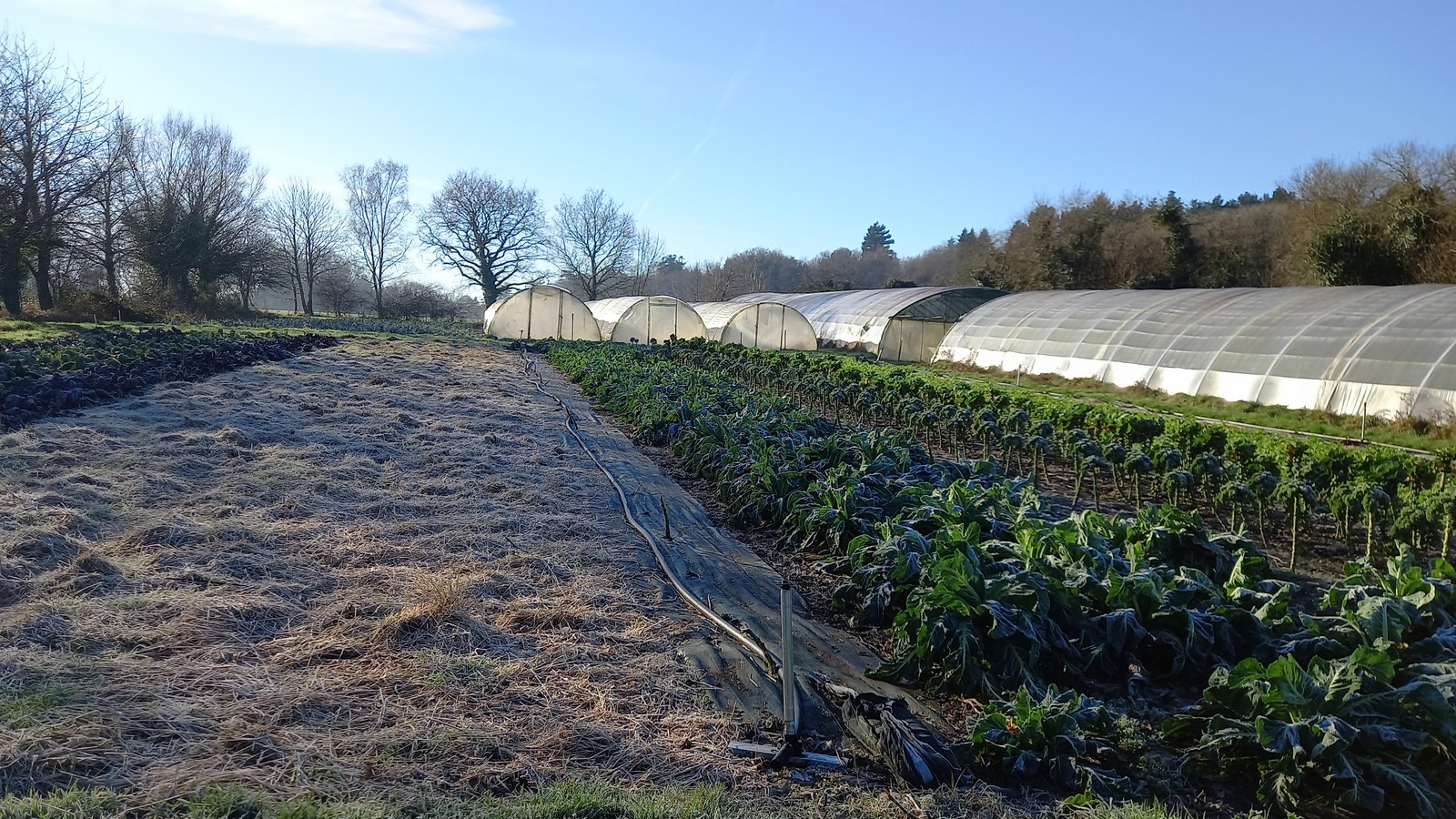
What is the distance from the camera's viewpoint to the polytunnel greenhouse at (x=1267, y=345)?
14.4 metres

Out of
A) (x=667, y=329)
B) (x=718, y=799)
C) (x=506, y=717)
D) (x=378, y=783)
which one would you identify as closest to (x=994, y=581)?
(x=718, y=799)

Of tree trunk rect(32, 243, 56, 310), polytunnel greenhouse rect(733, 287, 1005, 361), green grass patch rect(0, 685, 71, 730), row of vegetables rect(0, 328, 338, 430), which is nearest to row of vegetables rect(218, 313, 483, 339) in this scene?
tree trunk rect(32, 243, 56, 310)

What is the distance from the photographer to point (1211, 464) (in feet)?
29.0

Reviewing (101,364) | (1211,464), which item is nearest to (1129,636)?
(1211,464)

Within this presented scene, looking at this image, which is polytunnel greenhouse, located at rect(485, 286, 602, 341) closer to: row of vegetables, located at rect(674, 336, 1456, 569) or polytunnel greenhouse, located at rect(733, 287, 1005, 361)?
polytunnel greenhouse, located at rect(733, 287, 1005, 361)

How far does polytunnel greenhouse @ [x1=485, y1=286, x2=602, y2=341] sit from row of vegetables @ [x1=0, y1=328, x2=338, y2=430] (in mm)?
13675

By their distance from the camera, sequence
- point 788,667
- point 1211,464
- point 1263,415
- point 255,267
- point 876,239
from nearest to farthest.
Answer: point 788,667
point 1211,464
point 1263,415
point 255,267
point 876,239

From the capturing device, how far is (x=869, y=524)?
6.55 m

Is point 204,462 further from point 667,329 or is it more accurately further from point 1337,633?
point 667,329

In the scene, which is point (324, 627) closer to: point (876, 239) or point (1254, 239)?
point (1254, 239)

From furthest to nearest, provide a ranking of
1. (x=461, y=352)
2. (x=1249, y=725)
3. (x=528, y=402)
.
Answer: (x=461, y=352), (x=528, y=402), (x=1249, y=725)

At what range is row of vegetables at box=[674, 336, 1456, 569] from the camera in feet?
25.0

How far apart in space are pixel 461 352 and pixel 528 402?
→ 42.7 ft

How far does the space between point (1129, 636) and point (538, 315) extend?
3434 centimetres
